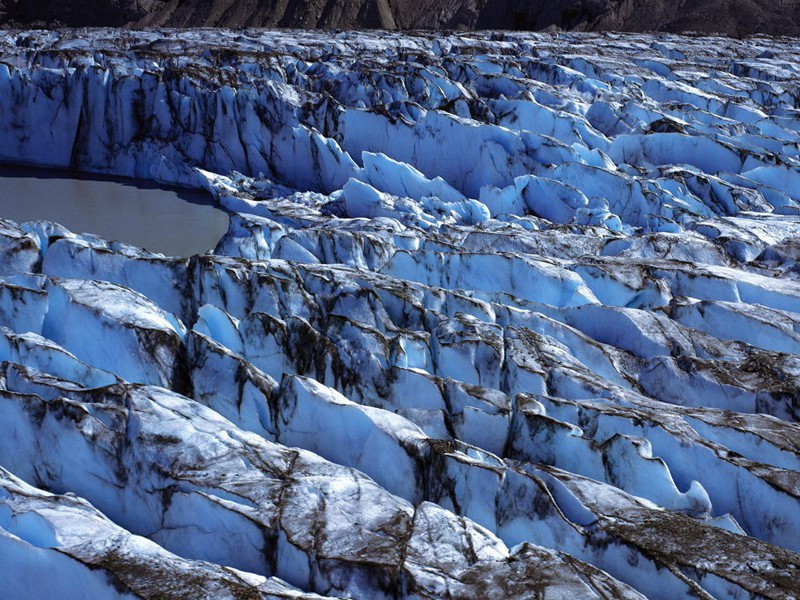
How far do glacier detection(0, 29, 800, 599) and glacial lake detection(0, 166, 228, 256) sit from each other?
4.09ft

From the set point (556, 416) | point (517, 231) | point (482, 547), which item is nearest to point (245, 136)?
point (517, 231)

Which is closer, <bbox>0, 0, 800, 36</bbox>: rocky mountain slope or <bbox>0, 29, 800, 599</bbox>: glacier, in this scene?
<bbox>0, 29, 800, 599</bbox>: glacier

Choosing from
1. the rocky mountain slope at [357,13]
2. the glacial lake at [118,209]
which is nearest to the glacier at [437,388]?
the glacial lake at [118,209]

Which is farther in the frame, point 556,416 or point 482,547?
point 556,416

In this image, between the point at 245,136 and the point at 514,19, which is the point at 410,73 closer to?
the point at 245,136

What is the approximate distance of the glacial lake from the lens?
1180 cm

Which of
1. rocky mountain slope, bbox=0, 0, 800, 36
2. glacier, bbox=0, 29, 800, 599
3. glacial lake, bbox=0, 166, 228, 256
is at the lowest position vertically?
glacial lake, bbox=0, 166, 228, 256

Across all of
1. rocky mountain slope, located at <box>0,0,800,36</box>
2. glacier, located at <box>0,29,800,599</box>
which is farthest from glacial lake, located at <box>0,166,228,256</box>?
rocky mountain slope, located at <box>0,0,800,36</box>

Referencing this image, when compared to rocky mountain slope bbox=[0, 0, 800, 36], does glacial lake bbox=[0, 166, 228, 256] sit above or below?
below

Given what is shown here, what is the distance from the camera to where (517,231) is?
9766mm

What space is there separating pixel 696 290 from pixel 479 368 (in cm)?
278

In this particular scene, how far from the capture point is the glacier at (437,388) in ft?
14.0

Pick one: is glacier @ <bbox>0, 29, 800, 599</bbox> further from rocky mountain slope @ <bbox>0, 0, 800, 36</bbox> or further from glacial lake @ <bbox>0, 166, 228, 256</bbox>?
rocky mountain slope @ <bbox>0, 0, 800, 36</bbox>

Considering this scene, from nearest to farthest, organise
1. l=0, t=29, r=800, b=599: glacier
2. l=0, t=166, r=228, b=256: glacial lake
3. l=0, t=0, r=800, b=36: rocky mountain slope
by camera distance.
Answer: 1. l=0, t=29, r=800, b=599: glacier
2. l=0, t=166, r=228, b=256: glacial lake
3. l=0, t=0, r=800, b=36: rocky mountain slope
